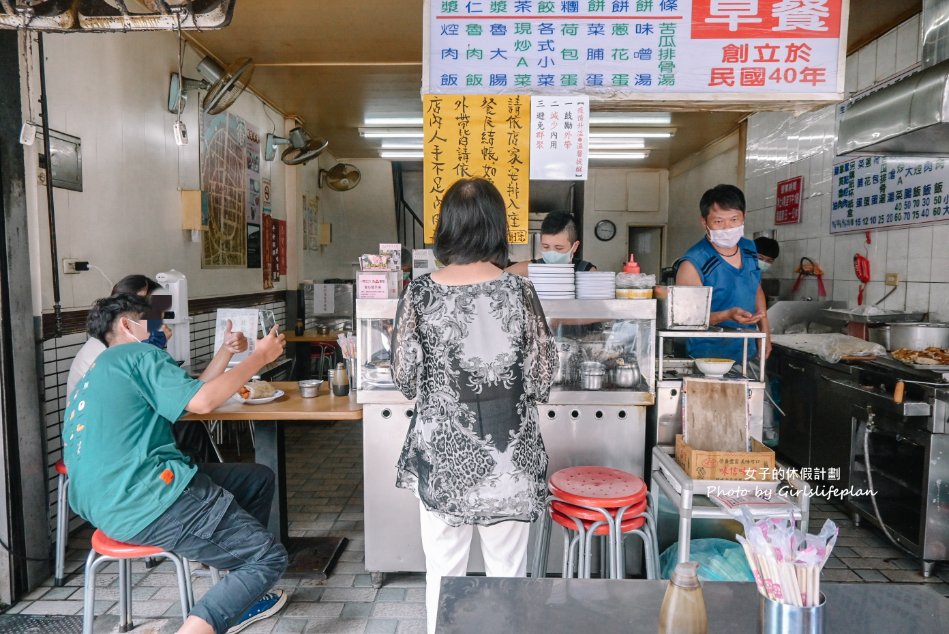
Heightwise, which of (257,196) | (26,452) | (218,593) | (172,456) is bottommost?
(218,593)

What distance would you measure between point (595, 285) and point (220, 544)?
196 cm

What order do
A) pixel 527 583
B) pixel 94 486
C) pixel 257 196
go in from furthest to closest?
pixel 257 196 < pixel 94 486 < pixel 527 583

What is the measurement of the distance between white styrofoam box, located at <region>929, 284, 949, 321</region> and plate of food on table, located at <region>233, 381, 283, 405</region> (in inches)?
166

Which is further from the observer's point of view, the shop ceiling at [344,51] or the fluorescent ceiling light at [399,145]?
the fluorescent ceiling light at [399,145]

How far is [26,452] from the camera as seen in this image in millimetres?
3090

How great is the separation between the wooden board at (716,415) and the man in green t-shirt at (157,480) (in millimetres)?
1845

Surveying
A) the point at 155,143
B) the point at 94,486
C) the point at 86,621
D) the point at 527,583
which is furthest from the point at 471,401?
the point at 155,143

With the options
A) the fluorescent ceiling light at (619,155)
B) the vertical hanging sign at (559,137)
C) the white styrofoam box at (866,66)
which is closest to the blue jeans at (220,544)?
the vertical hanging sign at (559,137)

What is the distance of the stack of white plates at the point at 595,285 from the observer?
2939 mm

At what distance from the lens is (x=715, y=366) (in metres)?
2.85

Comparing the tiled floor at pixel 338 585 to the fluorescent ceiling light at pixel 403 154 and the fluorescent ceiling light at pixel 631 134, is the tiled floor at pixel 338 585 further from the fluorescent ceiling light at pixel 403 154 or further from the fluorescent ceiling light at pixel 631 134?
the fluorescent ceiling light at pixel 403 154

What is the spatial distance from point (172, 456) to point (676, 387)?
7.33 ft

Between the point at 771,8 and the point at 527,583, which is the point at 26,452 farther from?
the point at 771,8

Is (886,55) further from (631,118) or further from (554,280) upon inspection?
(554,280)
